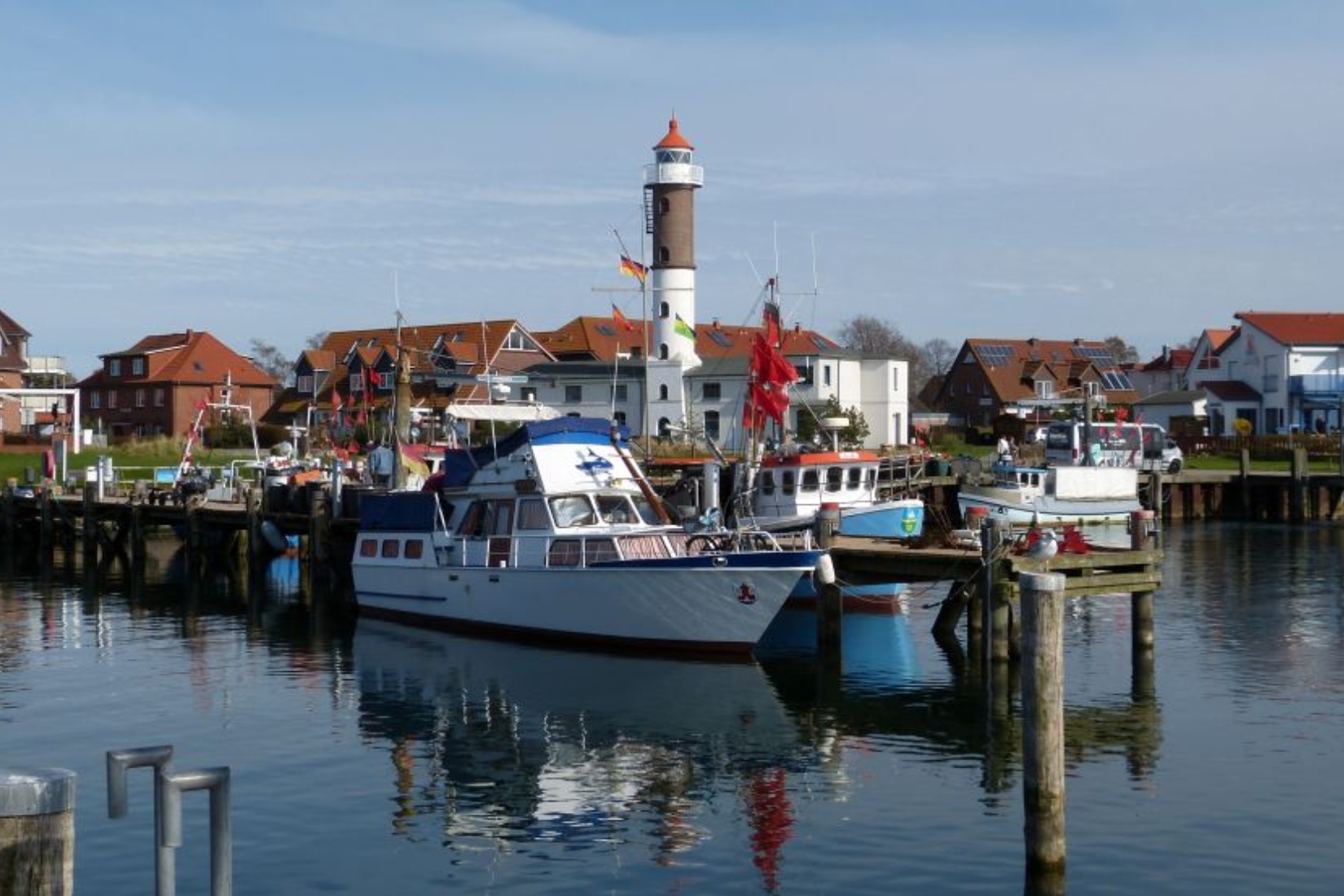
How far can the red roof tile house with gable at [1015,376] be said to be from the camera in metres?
115

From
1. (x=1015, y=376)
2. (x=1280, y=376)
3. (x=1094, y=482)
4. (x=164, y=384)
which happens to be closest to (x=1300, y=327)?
(x=1280, y=376)

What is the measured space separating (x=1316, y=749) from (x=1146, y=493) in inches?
1974

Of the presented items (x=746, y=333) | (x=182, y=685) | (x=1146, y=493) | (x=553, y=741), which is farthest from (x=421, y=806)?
(x=746, y=333)

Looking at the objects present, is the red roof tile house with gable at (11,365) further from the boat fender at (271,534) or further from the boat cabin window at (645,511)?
the boat cabin window at (645,511)

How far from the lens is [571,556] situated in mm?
32844

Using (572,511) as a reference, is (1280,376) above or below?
above

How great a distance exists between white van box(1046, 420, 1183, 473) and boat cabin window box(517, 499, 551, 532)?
39750 mm

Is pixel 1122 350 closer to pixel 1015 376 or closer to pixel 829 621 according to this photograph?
pixel 1015 376

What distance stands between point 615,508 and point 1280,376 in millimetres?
72980

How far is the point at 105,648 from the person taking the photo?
117ft

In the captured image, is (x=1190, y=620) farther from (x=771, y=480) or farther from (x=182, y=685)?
(x=182, y=685)

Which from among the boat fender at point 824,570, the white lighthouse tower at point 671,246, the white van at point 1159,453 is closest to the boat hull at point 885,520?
the boat fender at point 824,570

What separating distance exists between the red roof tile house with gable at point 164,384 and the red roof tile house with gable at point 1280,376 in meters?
61.5

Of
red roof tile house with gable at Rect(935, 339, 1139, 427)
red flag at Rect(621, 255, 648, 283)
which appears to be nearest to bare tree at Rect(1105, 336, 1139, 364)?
red roof tile house with gable at Rect(935, 339, 1139, 427)
